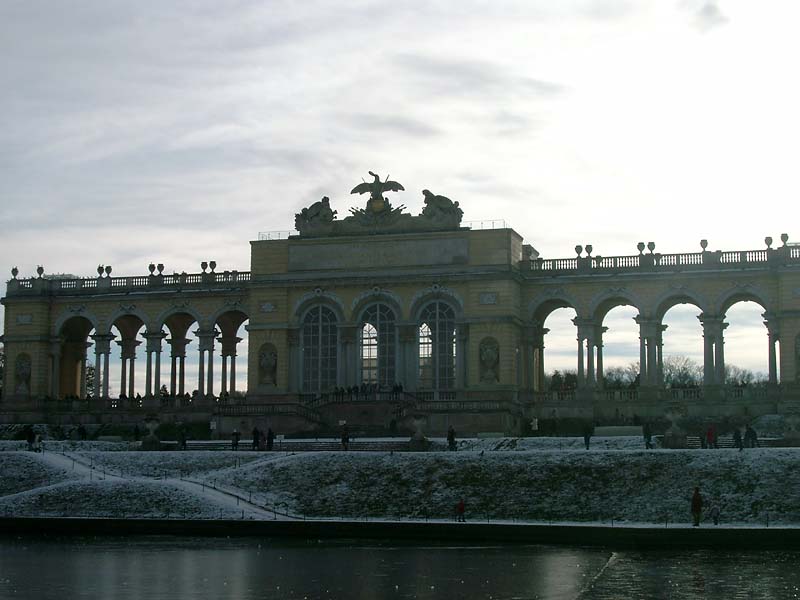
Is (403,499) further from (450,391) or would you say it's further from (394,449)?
(450,391)

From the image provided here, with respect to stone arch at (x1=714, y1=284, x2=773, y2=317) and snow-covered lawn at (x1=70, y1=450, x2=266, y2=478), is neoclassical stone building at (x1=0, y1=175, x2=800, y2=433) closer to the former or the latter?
stone arch at (x1=714, y1=284, x2=773, y2=317)

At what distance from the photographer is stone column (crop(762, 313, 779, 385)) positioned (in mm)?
70688

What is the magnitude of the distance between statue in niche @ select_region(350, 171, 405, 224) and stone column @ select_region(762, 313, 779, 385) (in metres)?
20.3

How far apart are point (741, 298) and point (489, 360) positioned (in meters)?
13.5

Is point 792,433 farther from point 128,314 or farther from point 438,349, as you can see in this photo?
point 128,314

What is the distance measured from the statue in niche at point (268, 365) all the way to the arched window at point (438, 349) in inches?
320

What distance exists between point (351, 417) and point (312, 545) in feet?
95.7

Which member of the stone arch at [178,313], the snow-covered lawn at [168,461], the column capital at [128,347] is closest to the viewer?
the snow-covered lawn at [168,461]

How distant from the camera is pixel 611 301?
75.0 m

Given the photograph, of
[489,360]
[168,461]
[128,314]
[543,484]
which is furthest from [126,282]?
[543,484]

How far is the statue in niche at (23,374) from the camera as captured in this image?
270 ft

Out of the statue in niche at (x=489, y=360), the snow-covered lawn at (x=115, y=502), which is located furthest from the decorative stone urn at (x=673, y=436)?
the snow-covered lawn at (x=115, y=502)

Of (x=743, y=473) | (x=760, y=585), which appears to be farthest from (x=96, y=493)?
(x=760, y=585)

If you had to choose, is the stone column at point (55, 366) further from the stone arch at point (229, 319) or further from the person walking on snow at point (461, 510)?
the person walking on snow at point (461, 510)
